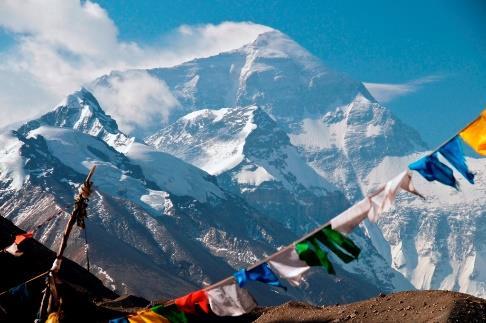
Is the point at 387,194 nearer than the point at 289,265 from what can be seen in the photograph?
Yes

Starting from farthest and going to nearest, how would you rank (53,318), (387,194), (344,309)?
1. (344,309)
2. (53,318)
3. (387,194)

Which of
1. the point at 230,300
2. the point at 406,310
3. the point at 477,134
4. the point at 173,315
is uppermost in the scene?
the point at 477,134

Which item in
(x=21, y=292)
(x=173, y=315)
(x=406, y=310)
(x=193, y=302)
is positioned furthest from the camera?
(x=406, y=310)

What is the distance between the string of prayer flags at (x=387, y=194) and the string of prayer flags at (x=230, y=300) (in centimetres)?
311

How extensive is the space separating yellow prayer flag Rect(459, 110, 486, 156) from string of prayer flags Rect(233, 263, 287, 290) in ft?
14.8

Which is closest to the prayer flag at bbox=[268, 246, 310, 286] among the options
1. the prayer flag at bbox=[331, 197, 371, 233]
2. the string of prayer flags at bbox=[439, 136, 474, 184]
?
the prayer flag at bbox=[331, 197, 371, 233]

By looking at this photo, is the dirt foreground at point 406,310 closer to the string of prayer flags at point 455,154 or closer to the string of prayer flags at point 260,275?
the string of prayer flags at point 455,154

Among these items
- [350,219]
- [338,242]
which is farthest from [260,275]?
[350,219]

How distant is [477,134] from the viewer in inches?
508

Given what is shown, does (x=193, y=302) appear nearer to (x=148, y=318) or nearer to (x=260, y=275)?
(x=148, y=318)

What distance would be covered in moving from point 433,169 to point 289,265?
330cm

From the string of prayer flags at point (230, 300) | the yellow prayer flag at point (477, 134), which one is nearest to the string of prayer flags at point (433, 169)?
the yellow prayer flag at point (477, 134)

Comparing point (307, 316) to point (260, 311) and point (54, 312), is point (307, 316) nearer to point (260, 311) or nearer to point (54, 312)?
point (260, 311)

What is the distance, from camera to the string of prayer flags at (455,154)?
13.0 m
